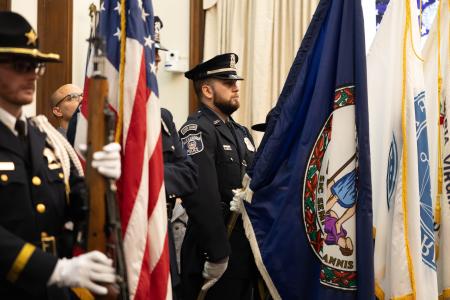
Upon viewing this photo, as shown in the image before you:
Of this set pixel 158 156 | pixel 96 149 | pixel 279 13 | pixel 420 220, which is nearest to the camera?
pixel 96 149

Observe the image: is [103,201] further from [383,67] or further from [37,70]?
[383,67]

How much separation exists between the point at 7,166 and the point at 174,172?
92cm

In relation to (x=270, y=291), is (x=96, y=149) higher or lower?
higher

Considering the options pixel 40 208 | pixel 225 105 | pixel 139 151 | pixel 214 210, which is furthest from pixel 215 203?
pixel 40 208

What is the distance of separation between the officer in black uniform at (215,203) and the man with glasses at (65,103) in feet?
2.27

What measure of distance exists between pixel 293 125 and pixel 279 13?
2.36 meters

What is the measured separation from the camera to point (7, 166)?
1.83m

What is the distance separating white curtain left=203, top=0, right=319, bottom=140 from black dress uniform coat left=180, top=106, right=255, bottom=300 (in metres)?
1.69

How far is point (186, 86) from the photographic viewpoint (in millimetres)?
5219

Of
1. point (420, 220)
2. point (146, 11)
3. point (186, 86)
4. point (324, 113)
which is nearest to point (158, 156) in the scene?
point (146, 11)

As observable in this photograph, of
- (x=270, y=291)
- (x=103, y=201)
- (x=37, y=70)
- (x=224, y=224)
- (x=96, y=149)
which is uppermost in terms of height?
(x=37, y=70)

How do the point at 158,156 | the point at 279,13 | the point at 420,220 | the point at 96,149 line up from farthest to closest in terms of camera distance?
the point at 279,13
the point at 420,220
the point at 158,156
the point at 96,149

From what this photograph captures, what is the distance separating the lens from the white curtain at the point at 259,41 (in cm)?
512

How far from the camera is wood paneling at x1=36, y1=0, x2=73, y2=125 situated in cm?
418
